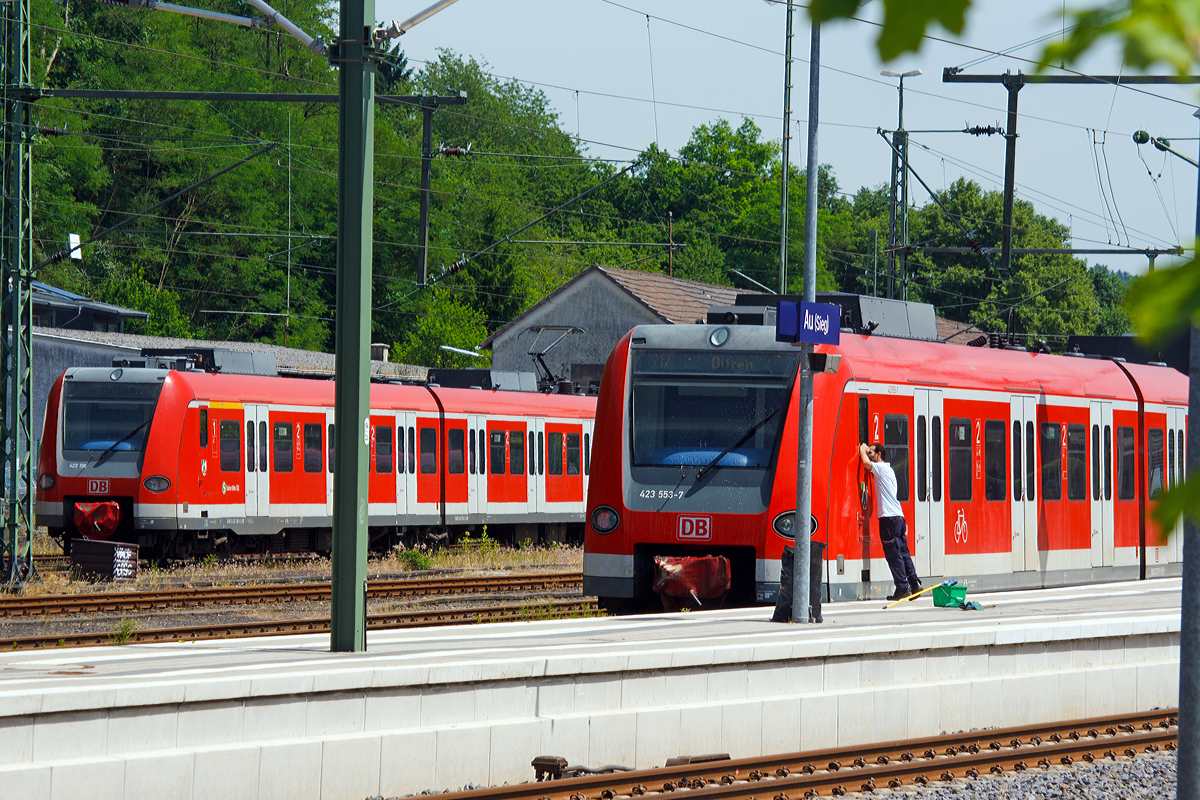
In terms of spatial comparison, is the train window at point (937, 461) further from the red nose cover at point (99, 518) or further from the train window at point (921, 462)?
the red nose cover at point (99, 518)

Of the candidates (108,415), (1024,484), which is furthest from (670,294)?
(1024,484)

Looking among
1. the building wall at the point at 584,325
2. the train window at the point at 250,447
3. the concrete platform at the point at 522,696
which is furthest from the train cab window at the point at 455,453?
the building wall at the point at 584,325

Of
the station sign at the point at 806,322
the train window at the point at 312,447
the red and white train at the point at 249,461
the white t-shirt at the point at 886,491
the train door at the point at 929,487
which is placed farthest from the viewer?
the train window at the point at 312,447

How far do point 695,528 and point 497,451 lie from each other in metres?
17.0

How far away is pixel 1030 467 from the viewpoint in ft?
58.5

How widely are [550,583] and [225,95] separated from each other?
9.16m

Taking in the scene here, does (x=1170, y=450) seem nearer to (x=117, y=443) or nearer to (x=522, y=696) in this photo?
(x=522, y=696)

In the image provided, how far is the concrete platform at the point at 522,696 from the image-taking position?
6.81m

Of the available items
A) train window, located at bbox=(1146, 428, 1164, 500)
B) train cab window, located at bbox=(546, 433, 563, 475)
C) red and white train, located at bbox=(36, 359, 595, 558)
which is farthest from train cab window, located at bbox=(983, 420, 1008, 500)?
train cab window, located at bbox=(546, 433, 563, 475)

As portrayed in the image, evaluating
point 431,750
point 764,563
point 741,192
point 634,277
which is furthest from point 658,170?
point 431,750

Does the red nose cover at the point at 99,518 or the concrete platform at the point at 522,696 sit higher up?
the concrete platform at the point at 522,696

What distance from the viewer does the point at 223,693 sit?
23.1 feet

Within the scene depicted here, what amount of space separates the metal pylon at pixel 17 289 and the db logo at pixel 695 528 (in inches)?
391

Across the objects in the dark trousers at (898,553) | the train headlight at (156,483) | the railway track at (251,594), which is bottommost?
the railway track at (251,594)
